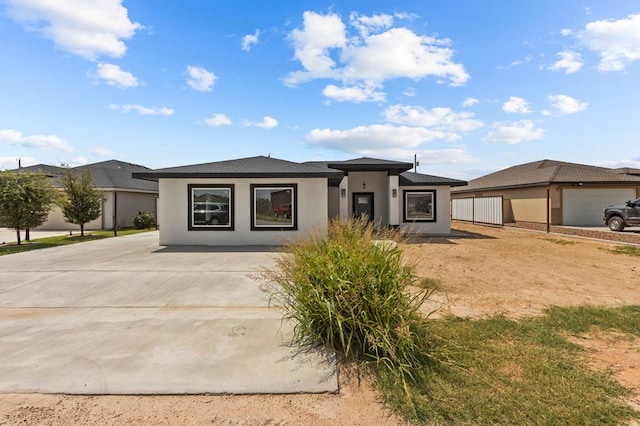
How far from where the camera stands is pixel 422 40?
1069 cm

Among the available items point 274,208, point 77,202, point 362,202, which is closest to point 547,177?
point 362,202

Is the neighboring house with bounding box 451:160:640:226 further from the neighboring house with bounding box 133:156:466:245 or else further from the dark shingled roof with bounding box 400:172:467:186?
the neighboring house with bounding box 133:156:466:245

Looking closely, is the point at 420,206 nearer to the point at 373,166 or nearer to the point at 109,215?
the point at 373,166

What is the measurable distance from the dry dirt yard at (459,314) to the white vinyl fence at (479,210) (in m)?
8.82

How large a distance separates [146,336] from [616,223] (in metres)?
20.0

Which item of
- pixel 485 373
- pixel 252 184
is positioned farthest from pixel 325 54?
pixel 485 373

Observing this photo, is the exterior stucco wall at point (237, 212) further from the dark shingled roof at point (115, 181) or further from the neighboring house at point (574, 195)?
the neighboring house at point (574, 195)

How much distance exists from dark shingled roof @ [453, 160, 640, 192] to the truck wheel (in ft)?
11.2

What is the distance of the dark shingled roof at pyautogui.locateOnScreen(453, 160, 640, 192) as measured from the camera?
18203mm

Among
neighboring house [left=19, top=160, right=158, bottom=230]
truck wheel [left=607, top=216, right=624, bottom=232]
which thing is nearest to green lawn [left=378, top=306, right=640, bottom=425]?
truck wheel [left=607, top=216, right=624, bottom=232]

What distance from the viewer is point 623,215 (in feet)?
48.2

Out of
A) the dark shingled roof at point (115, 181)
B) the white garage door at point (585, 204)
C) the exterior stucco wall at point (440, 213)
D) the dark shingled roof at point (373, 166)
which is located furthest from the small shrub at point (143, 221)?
the white garage door at point (585, 204)

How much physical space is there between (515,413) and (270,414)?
1.92 metres

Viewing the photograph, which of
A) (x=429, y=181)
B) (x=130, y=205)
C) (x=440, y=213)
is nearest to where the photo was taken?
(x=429, y=181)
